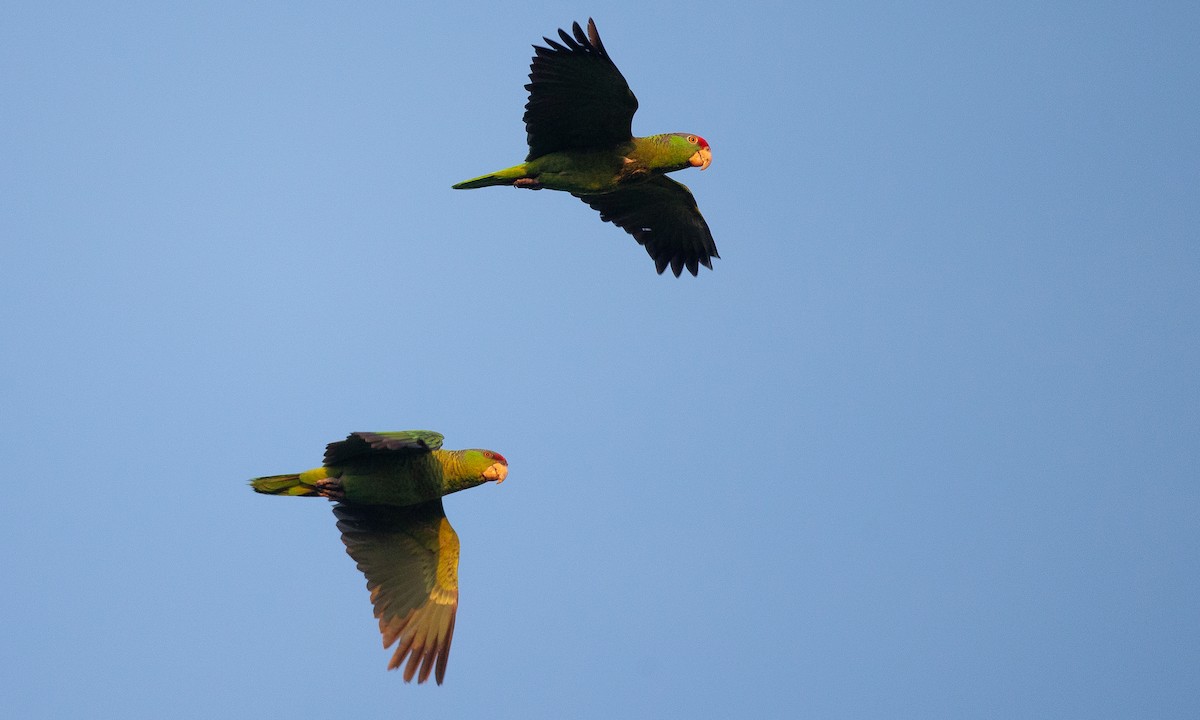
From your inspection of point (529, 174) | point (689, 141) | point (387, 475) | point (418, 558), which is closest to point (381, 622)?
point (418, 558)

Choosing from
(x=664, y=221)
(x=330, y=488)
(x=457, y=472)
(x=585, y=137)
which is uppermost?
(x=664, y=221)

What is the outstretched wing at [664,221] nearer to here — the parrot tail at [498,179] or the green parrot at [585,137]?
the green parrot at [585,137]

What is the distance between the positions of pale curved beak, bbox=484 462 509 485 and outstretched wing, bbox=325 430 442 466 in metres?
0.68

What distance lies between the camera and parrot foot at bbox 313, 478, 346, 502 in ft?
50.6

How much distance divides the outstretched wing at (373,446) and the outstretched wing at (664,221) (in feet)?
18.3

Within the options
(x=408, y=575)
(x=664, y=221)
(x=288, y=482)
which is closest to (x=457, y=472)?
(x=408, y=575)

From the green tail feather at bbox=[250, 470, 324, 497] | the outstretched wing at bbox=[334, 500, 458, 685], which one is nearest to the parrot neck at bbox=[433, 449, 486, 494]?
the outstretched wing at bbox=[334, 500, 458, 685]

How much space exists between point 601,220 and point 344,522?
249 inches

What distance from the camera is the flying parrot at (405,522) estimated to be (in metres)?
15.4

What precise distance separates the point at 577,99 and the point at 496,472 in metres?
4.79

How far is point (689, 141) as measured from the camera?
18.1 metres

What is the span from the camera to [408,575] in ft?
53.3

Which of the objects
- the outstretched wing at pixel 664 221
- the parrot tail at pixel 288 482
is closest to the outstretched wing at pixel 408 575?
the parrot tail at pixel 288 482

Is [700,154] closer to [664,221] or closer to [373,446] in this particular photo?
[664,221]
